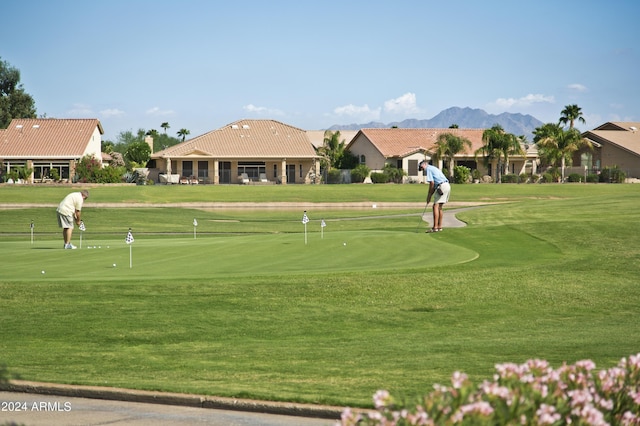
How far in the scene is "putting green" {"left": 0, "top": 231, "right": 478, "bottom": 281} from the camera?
17.1 m

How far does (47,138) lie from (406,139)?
36.2 metres

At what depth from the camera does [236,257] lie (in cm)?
1898

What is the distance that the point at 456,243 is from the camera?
23062mm

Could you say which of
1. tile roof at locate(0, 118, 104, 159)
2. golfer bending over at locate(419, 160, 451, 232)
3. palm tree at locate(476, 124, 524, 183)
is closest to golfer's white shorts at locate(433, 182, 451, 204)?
golfer bending over at locate(419, 160, 451, 232)

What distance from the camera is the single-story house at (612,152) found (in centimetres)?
9244

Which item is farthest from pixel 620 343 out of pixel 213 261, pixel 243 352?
pixel 213 261

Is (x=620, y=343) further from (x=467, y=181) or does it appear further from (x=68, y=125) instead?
(x=68, y=125)

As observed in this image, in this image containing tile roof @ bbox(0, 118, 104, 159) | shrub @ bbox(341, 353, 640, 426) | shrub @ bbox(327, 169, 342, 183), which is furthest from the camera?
shrub @ bbox(327, 169, 342, 183)

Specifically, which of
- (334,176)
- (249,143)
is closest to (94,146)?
(249,143)

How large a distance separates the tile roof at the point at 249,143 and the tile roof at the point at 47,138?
300 inches

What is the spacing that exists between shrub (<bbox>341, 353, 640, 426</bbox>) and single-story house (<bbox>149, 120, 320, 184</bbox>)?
80164 mm

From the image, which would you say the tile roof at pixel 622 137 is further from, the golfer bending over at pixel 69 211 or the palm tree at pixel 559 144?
the golfer bending over at pixel 69 211

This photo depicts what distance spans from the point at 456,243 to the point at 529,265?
402cm

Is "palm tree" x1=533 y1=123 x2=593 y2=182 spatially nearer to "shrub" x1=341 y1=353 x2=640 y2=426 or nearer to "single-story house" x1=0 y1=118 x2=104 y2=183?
"single-story house" x1=0 y1=118 x2=104 y2=183
